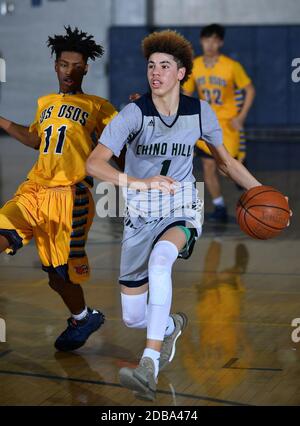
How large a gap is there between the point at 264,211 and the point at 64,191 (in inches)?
50.0

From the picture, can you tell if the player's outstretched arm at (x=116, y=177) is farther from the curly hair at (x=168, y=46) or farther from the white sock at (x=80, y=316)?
the white sock at (x=80, y=316)

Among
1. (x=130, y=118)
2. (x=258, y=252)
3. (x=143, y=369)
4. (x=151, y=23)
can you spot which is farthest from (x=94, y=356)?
(x=151, y=23)

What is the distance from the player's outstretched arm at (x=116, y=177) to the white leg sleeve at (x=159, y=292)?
1.17ft

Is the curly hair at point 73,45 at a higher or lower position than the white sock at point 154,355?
higher

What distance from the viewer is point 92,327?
6504mm

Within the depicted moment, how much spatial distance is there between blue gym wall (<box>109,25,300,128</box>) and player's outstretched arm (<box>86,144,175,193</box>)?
1500cm

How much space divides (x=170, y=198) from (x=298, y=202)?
6.67m

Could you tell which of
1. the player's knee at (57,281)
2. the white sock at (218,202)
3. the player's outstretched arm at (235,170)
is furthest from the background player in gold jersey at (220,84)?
the player's outstretched arm at (235,170)

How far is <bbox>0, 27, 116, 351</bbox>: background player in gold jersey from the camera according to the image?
246 inches

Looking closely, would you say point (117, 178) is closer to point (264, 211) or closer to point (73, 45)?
point (264, 211)

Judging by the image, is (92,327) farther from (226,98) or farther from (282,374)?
(226,98)

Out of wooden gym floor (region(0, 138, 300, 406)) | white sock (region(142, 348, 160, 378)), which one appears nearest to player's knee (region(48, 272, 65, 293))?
wooden gym floor (region(0, 138, 300, 406))

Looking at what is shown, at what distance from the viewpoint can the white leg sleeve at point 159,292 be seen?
5.39 meters

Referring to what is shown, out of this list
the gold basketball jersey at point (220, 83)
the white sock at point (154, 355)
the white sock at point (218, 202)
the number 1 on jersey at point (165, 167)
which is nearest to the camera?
the white sock at point (154, 355)
